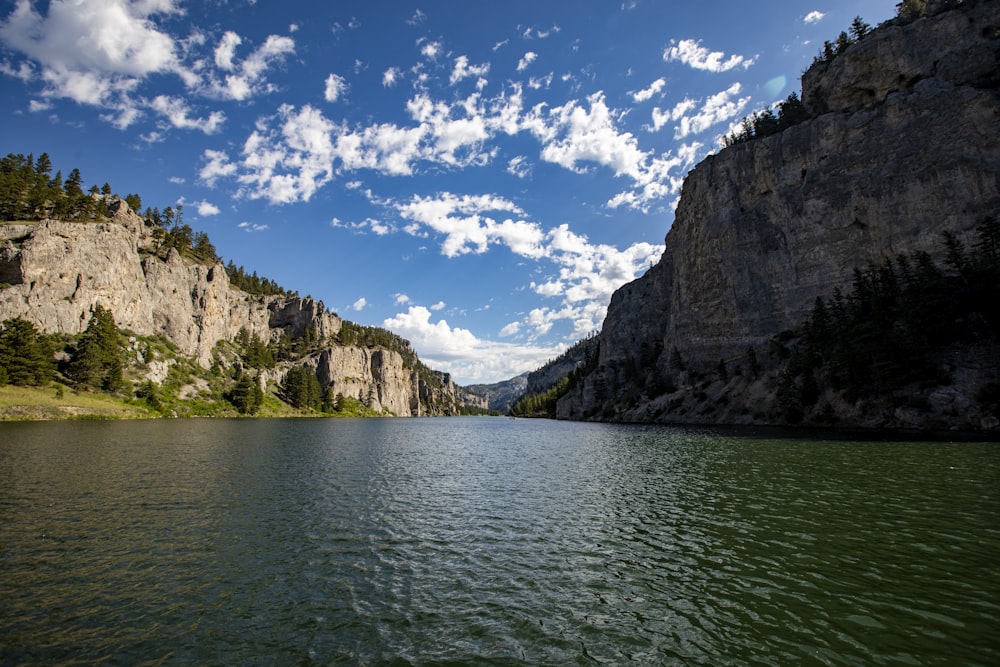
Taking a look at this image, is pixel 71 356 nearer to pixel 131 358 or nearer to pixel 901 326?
pixel 131 358

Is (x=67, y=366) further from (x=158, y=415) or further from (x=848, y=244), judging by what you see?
(x=848, y=244)

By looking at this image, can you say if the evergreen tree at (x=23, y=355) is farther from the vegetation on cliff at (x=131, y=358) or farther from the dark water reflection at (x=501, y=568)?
the dark water reflection at (x=501, y=568)

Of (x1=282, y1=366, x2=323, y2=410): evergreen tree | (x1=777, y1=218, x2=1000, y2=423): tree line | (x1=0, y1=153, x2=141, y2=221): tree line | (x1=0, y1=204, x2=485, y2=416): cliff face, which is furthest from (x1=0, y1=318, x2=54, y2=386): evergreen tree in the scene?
(x1=777, y1=218, x2=1000, y2=423): tree line

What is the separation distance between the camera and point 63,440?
4422cm

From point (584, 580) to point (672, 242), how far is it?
13890 centimetres

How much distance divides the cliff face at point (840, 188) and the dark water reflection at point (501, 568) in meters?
66.8

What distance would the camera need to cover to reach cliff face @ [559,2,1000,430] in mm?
75500

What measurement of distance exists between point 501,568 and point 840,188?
102507mm

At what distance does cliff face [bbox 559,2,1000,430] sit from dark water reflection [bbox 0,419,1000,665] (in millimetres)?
66790

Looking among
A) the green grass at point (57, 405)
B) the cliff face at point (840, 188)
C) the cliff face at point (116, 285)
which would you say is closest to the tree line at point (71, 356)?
the green grass at point (57, 405)

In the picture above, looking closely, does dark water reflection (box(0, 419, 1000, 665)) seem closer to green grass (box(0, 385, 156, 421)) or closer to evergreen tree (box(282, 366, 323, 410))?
green grass (box(0, 385, 156, 421))

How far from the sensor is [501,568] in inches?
595

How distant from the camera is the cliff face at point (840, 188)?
75.5 m

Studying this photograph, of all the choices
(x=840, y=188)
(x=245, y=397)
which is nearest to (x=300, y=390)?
(x=245, y=397)
